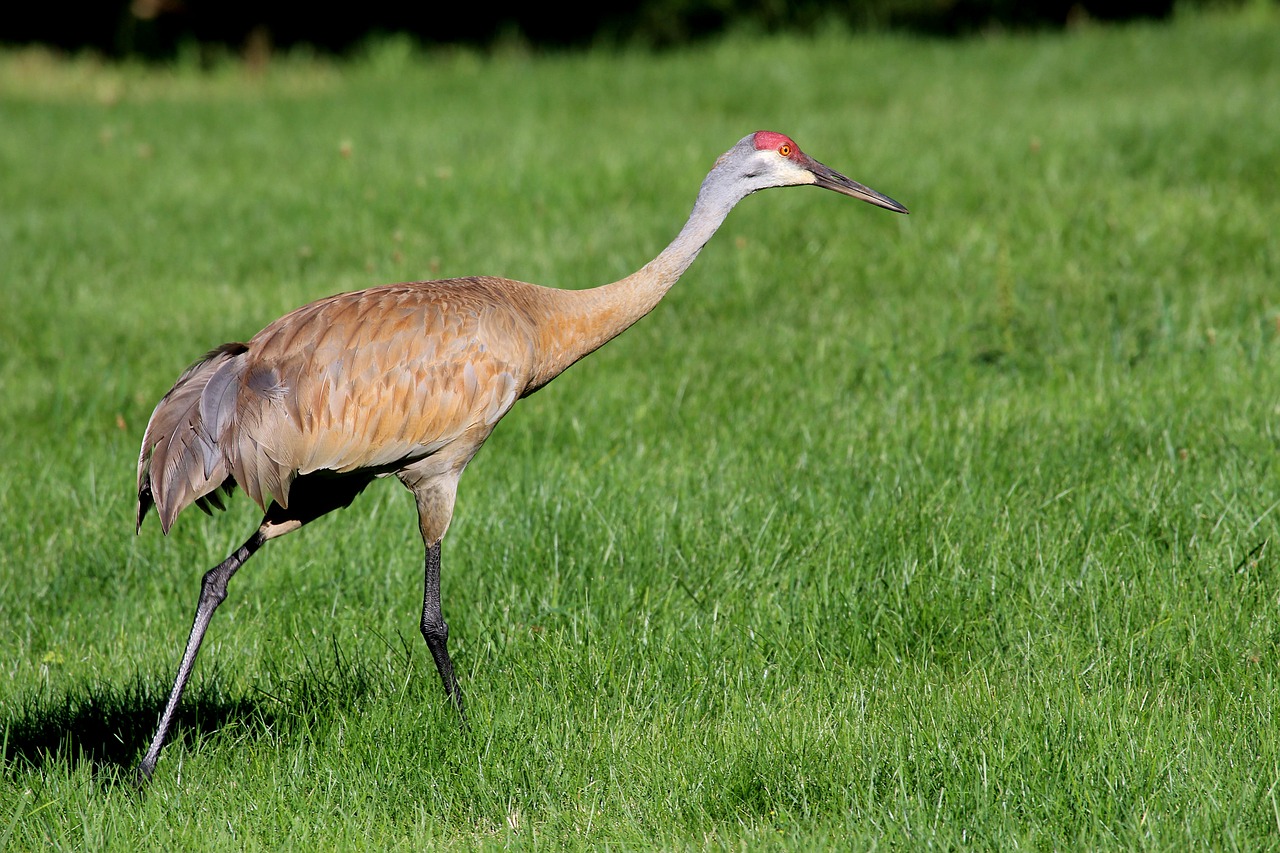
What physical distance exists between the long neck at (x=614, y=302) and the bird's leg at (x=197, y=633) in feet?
3.52

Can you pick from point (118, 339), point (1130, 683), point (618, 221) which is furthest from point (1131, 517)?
point (118, 339)

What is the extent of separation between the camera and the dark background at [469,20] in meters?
16.9

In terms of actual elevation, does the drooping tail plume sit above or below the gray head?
below

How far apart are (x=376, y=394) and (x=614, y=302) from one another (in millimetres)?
855

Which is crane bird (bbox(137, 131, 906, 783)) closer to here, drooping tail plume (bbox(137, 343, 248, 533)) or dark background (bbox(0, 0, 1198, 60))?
drooping tail plume (bbox(137, 343, 248, 533))

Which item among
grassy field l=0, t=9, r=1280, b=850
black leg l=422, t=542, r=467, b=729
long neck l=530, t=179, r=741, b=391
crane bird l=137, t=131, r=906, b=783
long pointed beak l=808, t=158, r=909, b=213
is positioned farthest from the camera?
long pointed beak l=808, t=158, r=909, b=213

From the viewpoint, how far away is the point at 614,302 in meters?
4.33

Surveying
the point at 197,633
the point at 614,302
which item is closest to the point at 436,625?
the point at 197,633

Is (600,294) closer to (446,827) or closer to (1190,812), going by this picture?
(446,827)

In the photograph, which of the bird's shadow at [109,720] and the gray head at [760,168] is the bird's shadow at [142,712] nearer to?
the bird's shadow at [109,720]

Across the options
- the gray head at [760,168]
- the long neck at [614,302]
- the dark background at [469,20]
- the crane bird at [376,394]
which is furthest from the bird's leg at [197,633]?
the dark background at [469,20]

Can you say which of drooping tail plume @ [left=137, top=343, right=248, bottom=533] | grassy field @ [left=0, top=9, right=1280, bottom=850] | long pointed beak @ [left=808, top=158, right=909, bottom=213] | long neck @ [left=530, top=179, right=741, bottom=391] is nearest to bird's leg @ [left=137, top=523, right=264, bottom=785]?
grassy field @ [left=0, top=9, right=1280, bottom=850]

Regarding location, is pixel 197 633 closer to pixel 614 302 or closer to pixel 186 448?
pixel 186 448

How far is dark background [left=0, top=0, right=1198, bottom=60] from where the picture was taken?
1694 cm
